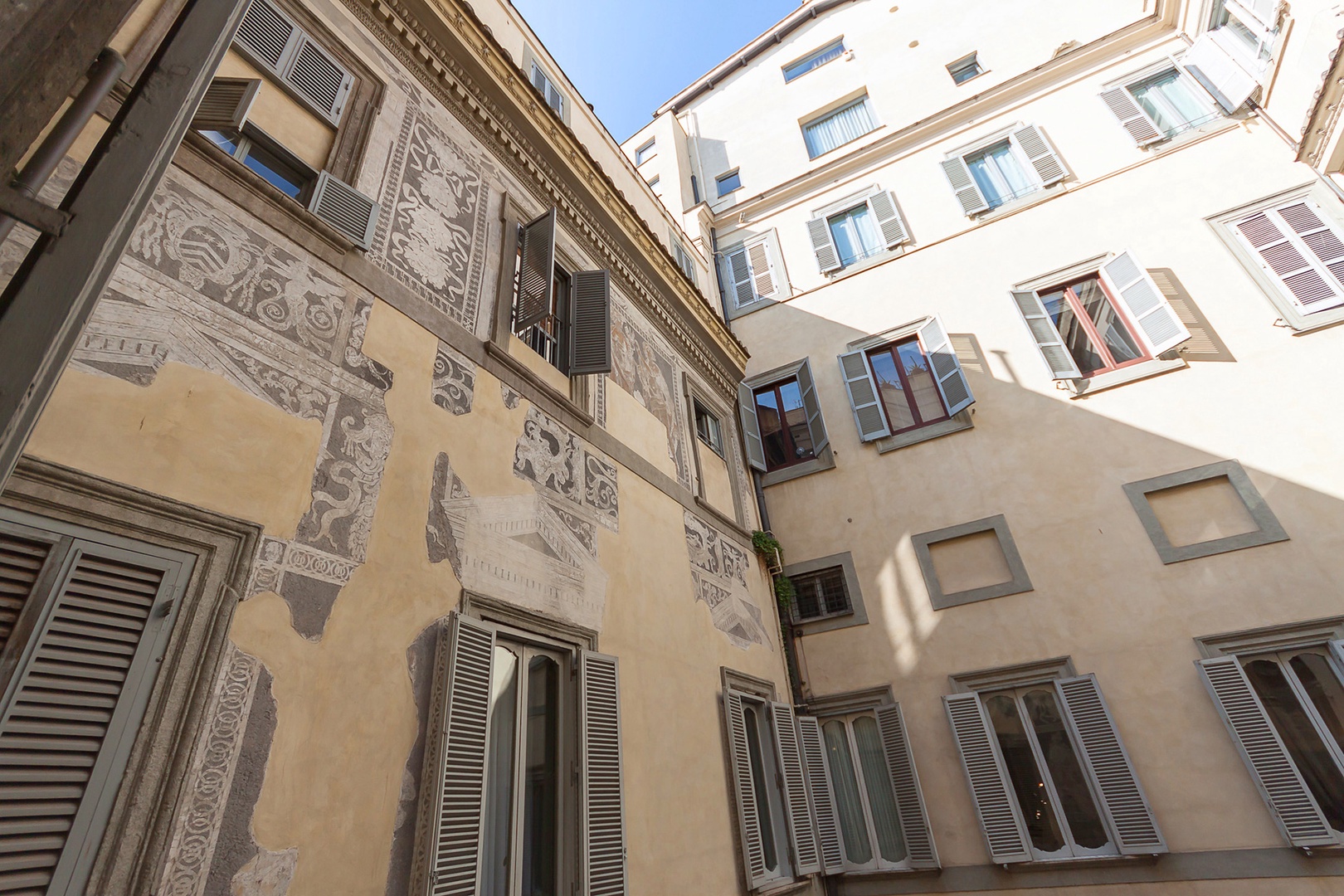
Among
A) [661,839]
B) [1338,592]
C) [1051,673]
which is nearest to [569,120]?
[661,839]

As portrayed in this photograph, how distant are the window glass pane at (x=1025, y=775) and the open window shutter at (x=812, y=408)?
3.84m

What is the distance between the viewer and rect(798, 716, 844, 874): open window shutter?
6941 millimetres

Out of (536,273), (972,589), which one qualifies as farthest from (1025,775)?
(536,273)

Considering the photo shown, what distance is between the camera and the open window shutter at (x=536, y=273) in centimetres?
565

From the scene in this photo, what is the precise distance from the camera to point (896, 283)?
33.9ft

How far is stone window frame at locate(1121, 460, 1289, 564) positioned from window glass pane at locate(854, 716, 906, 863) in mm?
3649

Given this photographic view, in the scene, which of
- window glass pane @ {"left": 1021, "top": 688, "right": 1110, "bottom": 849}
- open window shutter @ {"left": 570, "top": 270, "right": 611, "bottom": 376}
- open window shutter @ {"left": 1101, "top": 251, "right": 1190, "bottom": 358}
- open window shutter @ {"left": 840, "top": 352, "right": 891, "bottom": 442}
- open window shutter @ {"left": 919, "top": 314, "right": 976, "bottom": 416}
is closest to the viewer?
open window shutter @ {"left": 570, "top": 270, "right": 611, "bottom": 376}

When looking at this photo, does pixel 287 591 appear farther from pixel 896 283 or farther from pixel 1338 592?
pixel 896 283

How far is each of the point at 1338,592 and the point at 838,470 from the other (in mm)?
5071

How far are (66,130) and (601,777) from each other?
4277 millimetres

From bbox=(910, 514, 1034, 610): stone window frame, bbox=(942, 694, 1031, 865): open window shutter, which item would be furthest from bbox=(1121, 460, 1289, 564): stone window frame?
→ bbox=(942, 694, 1031, 865): open window shutter

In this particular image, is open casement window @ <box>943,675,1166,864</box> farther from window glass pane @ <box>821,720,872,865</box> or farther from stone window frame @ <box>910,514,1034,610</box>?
window glass pane @ <box>821,720,872,865</box>

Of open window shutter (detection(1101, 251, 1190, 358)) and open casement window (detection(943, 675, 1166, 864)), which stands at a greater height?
open window shutter (detection(1101, 251, 1190, 358))

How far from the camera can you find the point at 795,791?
6828 millimetres
